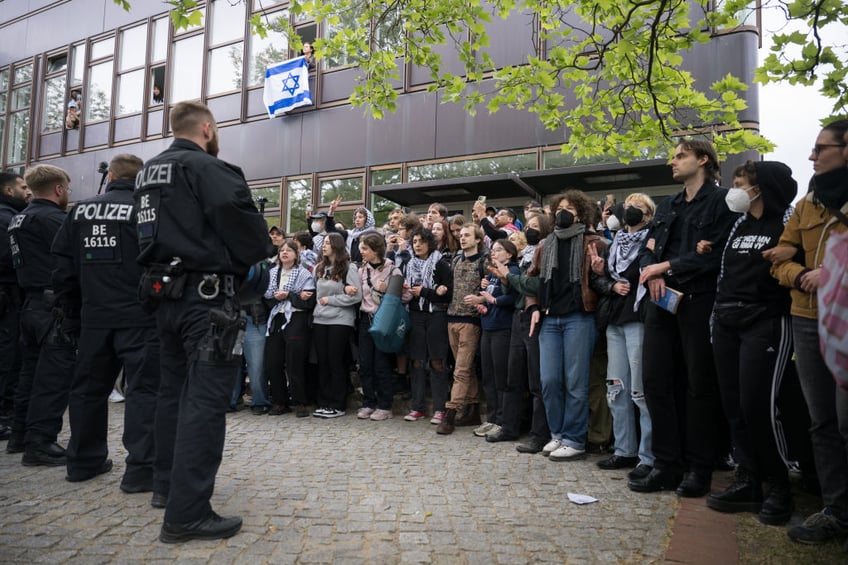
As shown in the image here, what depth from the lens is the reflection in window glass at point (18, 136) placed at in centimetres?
2128

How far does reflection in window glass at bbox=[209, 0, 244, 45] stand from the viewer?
16484mm

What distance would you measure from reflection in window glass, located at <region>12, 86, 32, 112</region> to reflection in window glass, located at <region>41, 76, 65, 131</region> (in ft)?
3.75

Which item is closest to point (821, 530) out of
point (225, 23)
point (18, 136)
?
point (225, 23)

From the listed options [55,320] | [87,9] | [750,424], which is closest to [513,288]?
[750,424]

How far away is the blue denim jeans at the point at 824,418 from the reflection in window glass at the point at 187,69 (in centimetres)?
1648

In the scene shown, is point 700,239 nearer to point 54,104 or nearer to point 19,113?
point 54,104

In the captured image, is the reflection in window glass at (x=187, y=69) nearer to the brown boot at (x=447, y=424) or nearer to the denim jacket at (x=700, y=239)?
the brown boot at (x=447, y=424)

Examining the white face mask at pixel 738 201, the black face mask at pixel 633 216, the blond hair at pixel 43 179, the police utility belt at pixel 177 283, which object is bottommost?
the police utility belt at pixel 177 283

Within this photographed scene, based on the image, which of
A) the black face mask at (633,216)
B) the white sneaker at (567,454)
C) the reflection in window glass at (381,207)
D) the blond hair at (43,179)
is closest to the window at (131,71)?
the reflection in window glass at (381,207)

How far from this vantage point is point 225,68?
54.5 feet

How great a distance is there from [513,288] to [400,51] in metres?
2.88

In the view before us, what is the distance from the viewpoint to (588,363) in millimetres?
5461

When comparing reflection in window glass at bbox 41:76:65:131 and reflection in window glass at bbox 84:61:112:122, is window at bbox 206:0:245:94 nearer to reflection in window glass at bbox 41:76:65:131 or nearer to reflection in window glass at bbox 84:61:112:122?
reflection in window glass at bbox 84:61:112:122

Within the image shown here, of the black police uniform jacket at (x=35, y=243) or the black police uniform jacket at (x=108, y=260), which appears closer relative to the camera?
the black police uniform jacket at (x=108, y=260)
